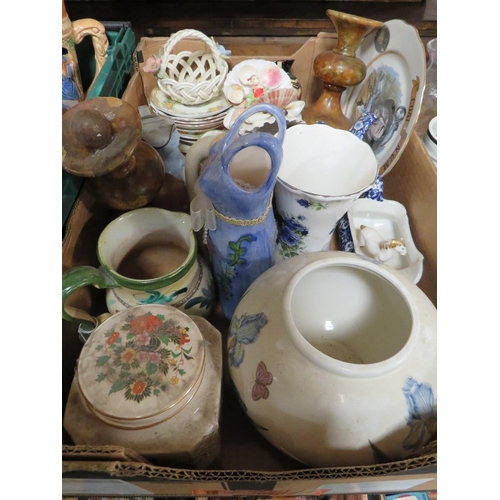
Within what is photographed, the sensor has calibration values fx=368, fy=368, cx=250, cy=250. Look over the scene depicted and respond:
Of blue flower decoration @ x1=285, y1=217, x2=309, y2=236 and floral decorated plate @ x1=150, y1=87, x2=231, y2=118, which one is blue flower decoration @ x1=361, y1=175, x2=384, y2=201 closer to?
blue flower decoration @ x1=285, y1=217, x2=309, y2=236

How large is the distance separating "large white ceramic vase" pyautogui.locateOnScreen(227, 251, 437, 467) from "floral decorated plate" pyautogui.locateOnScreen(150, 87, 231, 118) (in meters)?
0.42

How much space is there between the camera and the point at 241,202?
37cm

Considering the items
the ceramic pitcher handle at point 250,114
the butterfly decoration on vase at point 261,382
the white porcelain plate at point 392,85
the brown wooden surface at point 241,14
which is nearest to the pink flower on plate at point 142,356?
the butterfly decoration on vase at point 261,382

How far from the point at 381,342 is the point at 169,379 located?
0.25m

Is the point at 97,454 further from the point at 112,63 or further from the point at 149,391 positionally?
the point at 112,63

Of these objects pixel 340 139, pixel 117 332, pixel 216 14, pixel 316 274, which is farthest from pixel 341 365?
pixel 216 14

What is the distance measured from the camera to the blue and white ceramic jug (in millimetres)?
360

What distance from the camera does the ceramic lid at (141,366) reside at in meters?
0.37

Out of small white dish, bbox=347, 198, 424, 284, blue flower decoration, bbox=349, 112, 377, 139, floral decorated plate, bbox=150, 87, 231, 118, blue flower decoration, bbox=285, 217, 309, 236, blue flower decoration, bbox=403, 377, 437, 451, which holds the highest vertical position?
floral decorated plate, bbox=150, 87, 231, 118

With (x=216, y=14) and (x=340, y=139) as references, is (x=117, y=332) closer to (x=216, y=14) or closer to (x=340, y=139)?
(x=340, y=139)

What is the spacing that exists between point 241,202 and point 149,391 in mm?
214

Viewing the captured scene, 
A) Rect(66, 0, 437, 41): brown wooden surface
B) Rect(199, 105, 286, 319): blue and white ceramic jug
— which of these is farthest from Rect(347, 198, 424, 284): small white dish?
Rect(66, 0, 437, 41): brown wooden surface

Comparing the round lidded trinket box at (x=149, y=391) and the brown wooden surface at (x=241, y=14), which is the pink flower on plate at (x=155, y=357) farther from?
the brown wooden surface at (x=241, y=14)

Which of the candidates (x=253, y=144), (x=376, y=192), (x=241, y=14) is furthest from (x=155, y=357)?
(x=241, y=14)
